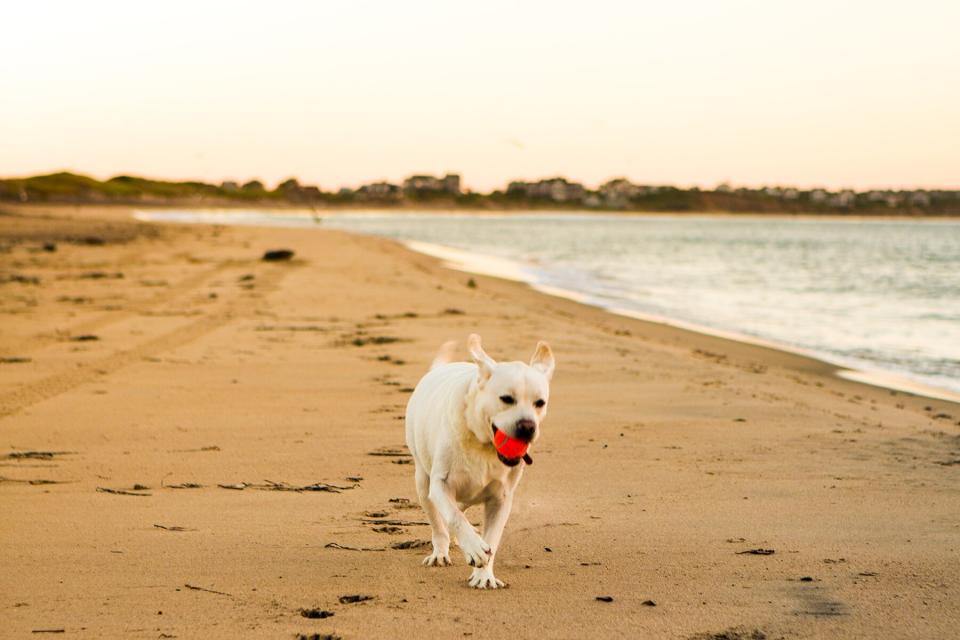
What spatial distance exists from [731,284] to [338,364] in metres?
23.1

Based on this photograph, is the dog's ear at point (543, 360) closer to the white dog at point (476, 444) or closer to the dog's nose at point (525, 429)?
the white dog at point (476, 444)

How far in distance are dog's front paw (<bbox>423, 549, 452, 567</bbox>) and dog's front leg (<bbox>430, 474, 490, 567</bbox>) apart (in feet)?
1.22

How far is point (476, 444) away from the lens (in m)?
4.85

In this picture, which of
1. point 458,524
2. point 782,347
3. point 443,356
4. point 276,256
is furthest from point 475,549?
point 276,256

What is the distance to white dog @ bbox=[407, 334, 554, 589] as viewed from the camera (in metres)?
4.60

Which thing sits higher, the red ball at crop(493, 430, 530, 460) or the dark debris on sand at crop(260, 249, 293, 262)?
the red ball at crop(493, 430, 530, 460)

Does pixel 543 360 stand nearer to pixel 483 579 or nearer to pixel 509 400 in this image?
pixel 509 400

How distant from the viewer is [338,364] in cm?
1142

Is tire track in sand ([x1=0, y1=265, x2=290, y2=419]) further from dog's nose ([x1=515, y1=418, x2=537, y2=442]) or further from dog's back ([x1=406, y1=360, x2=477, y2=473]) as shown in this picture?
dog's nose ([x1=515, y1=418, x2=537, y2=442])

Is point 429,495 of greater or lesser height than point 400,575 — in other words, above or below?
above

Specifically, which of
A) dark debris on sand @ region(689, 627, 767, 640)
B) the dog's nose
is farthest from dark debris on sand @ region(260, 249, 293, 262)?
dark debris on sand @ region(689, 627, 767, 640)

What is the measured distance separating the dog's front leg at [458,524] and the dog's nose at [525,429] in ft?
1.79

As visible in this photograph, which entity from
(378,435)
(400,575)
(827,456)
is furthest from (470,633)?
(827,456)

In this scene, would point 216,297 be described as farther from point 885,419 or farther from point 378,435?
point 885,419
